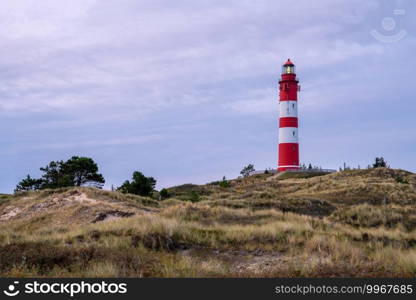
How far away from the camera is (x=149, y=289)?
10.3m

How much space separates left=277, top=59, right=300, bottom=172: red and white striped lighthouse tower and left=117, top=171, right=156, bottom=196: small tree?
90.8ft

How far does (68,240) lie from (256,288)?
10.2 meters

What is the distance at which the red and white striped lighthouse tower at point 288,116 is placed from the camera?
7794cm

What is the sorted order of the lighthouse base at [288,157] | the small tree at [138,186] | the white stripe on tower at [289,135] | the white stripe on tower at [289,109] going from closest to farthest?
1. the small tree at [138,186]
2. the white stripe on tower at [289,135]
3. the white stripe on tower at [289,109]
4. the lighthouse base at [288,157]

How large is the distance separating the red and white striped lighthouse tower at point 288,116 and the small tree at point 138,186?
90.8 feet

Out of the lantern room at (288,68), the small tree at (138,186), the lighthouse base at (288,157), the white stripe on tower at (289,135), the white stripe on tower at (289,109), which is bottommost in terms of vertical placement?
the small tree at (138,186)

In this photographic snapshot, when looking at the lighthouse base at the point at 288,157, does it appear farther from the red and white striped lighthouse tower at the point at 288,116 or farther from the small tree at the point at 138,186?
the small tree at the point at 138,186

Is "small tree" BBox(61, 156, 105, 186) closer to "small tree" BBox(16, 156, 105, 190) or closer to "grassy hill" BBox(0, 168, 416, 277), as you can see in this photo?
"small tree" BBox(16, 156, 105, 190)

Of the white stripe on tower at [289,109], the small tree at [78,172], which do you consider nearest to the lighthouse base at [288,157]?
the white stripe on tower at [289,109]

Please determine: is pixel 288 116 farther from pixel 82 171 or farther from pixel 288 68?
pixel 82 171

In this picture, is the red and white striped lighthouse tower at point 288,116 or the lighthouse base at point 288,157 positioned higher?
the red and white striped lighthouse tower at point 288,116

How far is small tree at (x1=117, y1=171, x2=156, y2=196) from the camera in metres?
55.7

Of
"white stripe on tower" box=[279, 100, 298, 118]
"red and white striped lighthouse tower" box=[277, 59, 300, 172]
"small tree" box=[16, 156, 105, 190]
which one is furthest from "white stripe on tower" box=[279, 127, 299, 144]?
"small tree" box=[16, 156, 105, 190]

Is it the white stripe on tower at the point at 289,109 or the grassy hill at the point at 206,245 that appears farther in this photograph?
the white stripe on tower at the point at 289,109
